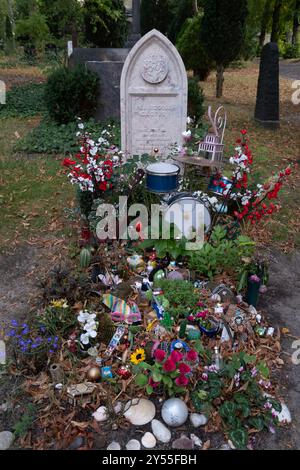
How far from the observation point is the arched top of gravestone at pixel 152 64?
17.7 feet

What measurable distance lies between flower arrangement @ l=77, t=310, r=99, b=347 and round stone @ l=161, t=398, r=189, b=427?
0.73 metres

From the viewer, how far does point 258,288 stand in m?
3.70

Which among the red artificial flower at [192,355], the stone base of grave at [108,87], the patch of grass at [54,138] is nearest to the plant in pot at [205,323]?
the red artificial flower at [192,355]

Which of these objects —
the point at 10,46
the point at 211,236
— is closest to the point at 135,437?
the point at 211,236

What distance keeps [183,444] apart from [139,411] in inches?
14.2

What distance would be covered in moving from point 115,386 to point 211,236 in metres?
1.95

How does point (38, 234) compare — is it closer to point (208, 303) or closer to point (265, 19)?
point (208, 303)

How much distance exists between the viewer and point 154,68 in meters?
5.48

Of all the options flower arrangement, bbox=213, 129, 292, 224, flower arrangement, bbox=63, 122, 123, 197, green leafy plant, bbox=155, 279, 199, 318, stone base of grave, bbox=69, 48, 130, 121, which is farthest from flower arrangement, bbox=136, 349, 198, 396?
stone base of grave, bbox=69, 48, 130, 121

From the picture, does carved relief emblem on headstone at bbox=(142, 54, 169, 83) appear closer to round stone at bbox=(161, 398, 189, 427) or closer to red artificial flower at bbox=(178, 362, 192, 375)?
red artificial flower at bbox=(178, 362, 192, 375)

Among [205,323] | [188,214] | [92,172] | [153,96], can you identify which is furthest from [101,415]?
[153,96]

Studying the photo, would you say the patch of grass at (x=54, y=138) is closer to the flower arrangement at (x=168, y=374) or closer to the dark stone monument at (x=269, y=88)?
the dark stone monument at (x=269, y=88)

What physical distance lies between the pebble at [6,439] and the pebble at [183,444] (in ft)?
3.29

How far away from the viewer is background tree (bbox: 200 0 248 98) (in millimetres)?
11242
